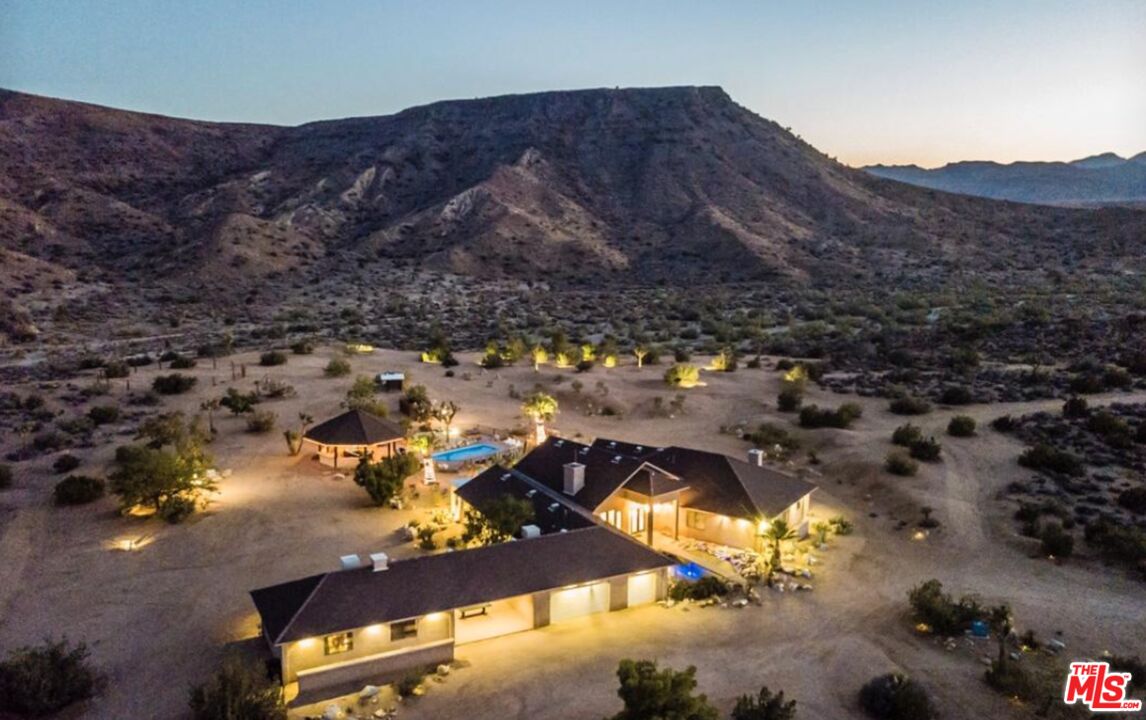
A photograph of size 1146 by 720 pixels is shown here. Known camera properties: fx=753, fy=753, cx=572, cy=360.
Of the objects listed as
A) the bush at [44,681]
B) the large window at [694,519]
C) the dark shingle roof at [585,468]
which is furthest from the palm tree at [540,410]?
the bush at [44,681]

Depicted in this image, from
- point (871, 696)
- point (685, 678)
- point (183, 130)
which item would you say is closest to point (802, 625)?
point (871, 696)

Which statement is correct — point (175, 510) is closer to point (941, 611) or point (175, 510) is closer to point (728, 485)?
point (728, 485)

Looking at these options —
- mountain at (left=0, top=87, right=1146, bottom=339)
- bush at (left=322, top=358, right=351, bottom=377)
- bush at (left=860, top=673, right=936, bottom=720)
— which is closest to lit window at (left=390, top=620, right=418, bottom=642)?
bush at (left=860, top=673, right=936, bottom=720)

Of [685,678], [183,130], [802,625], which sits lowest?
[802,625]

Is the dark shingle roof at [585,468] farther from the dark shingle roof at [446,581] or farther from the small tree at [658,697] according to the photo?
the small tree at [658,697]

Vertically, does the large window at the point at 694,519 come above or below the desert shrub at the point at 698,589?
above

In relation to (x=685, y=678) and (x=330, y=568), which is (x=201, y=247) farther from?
(x=685, y=678)
